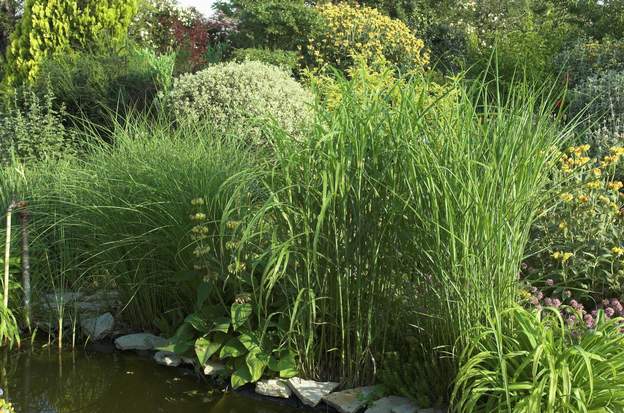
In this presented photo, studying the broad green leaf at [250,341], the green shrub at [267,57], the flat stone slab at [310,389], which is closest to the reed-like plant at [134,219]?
the broad green leaf at [250,341]

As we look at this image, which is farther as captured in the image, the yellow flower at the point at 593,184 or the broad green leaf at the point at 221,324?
the yellow flower at the point at 593,184

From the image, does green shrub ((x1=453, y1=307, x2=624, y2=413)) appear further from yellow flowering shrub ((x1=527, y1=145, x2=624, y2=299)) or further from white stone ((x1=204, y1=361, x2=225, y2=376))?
white stone ((x1=204, y1=361, x2=225, y2=376))

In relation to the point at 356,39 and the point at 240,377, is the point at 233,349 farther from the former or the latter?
the point at 356,39

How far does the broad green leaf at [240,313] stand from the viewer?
12.3ft

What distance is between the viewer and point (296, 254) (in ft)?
11.2

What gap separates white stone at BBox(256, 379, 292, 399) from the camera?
3.76m

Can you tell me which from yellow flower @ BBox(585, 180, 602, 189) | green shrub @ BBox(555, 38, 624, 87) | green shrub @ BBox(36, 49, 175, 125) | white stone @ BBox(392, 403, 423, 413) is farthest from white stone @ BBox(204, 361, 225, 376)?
green shrub @ BBox(555, 38, 624, 87)

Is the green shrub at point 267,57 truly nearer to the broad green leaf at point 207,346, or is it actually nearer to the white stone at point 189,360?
the white stone at point 189,360

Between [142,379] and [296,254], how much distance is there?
4.55 feet

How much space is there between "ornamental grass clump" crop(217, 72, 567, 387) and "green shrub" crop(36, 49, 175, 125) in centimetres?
557

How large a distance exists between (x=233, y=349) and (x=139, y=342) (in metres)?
0.94

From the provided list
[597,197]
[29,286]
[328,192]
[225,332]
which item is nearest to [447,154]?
[328,192]

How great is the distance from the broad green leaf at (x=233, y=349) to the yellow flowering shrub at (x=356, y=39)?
903 cm

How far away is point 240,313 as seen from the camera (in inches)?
148
